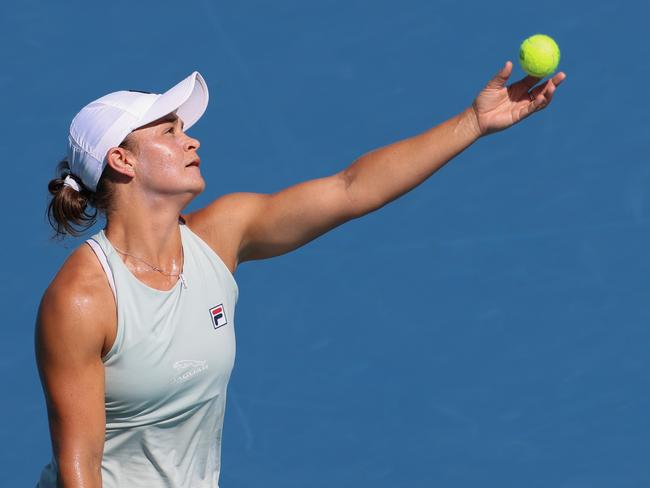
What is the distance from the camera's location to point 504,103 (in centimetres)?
423

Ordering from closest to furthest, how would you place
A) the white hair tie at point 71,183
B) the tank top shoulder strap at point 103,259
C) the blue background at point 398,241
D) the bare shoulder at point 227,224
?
the tank top shoulder strap at point 103,259 < the white hair tie at point 71,183 < the bare shoulder at point 227,224 < the blue background at point 398,241

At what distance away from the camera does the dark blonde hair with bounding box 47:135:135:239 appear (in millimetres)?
4238

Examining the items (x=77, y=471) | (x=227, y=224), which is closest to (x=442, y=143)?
(x=227, y=224)

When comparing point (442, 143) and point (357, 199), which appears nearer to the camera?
point (442, 143)

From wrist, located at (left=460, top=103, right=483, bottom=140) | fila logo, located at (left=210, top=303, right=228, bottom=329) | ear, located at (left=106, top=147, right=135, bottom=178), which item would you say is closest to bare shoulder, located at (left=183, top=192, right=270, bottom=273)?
fila logo, located at (left=210, top=303, right=228, bottom=329)

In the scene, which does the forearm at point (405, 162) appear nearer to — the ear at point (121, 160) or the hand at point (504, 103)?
the hand at point (504, 103)

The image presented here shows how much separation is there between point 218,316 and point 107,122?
0.60m

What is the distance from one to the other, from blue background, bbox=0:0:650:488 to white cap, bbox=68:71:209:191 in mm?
A: 2418

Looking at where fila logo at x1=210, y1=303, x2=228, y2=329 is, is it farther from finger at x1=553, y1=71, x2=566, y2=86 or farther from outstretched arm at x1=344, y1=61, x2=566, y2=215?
finger at x1=553, y1=71, x2=566, y2=86

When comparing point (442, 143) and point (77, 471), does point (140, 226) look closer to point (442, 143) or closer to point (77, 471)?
point (77, 471)

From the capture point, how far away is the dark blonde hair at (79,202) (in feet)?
13.9

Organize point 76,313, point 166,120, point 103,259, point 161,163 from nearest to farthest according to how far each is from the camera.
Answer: point 76,313, point 103,259, point 161,163, point 166,120

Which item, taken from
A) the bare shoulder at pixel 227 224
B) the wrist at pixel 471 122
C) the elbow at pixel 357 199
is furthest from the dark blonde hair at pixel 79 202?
the wrist at pixel 471 122

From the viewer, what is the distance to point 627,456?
6.38 m
